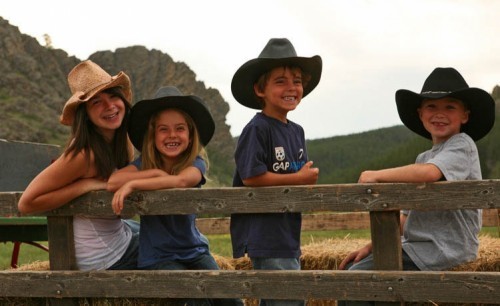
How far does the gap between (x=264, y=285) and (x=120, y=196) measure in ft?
3.65

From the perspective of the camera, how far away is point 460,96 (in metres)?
5.36

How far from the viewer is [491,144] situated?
182 feet

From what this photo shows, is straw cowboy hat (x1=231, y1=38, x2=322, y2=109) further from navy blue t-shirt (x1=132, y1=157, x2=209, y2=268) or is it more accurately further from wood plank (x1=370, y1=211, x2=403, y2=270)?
wood plank (x1=370, y1=211, x2=403, y2=270)

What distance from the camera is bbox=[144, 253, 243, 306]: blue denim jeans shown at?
5.34 m

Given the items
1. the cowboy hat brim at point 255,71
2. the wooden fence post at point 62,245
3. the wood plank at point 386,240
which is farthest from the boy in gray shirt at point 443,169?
the wooden fence post at point 62,245

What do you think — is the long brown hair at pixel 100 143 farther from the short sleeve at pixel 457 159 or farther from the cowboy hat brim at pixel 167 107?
the short sleeve at pixel 457 159

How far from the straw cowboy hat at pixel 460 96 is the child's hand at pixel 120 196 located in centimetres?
208

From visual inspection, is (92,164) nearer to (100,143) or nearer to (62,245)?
(100,143)

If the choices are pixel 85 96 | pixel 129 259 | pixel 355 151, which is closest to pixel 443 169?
pixel 129 259

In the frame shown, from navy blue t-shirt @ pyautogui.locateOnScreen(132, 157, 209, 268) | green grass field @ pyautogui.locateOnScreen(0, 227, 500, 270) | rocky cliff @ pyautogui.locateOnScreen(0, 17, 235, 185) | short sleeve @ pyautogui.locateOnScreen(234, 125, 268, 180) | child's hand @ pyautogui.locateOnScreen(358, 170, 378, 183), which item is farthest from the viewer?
rocky cliff @ pyautogui.locateOnScreen(0, 17, 235, 185)

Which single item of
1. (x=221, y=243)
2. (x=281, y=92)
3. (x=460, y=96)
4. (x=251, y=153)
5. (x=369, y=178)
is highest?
(x=281, y=92)

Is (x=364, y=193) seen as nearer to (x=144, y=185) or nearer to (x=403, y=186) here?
(x=403, y=186)

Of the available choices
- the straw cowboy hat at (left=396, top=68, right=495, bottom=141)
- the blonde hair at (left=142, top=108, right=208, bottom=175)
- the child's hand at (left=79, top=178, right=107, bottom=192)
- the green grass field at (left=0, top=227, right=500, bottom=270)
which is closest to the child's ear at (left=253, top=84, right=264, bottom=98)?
the blonde hair at (left=142, top=108, right=208, bottom=175)

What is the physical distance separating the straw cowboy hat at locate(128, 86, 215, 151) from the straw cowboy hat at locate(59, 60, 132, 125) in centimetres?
24
